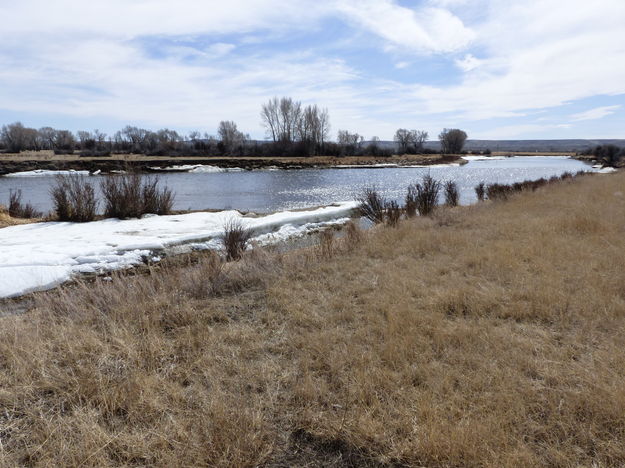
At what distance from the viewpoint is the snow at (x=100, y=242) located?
23.0ft

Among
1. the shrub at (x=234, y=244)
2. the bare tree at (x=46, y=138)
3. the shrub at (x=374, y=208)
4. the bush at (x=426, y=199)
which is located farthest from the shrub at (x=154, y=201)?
the bare tree at (x=46, y=138)

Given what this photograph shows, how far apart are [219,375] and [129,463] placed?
3.18 ft

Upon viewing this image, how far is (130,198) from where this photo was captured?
42.4ft

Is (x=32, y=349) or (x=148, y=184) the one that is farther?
(x=148, y=184)

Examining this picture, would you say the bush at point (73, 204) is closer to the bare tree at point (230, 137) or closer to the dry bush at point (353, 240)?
the dry bush at point (353, 240)

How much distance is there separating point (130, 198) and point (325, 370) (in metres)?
11.9

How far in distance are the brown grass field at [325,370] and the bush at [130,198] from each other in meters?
8.15

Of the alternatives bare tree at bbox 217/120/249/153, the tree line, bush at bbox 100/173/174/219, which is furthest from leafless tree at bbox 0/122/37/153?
bush at bbox 100/173/174/219

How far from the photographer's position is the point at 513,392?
9.32 feet

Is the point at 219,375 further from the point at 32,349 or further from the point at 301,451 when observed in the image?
the point at 32,349

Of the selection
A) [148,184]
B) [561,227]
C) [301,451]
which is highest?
[148,184]

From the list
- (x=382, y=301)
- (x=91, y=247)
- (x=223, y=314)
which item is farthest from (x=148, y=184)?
(x=382, y=301)

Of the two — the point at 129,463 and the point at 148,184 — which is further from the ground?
the point at 148,184

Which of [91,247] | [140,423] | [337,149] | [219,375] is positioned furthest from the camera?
[337,149]
